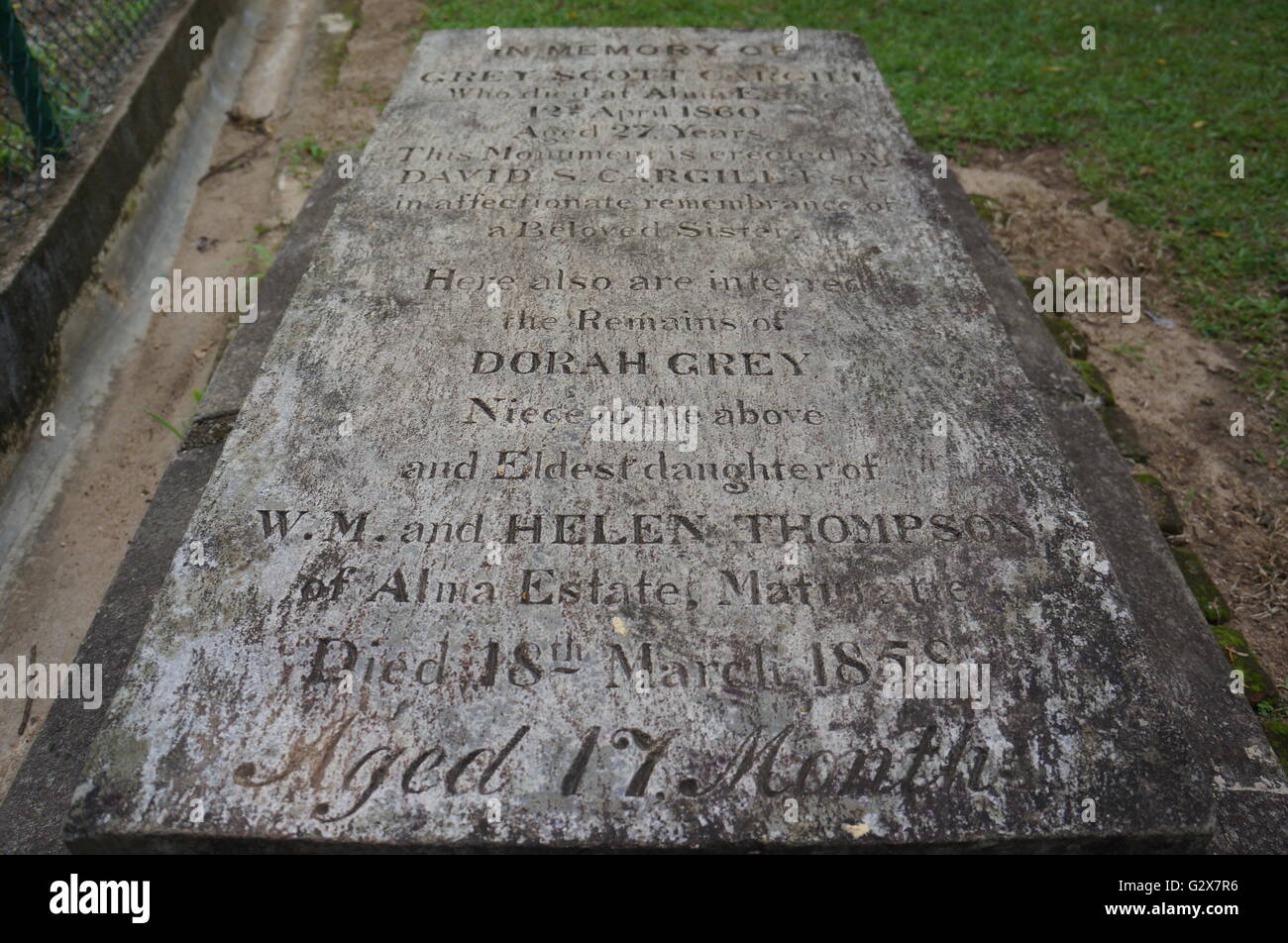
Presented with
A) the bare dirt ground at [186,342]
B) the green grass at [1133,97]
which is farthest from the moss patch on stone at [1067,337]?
the bare dirt ground at [186,342]

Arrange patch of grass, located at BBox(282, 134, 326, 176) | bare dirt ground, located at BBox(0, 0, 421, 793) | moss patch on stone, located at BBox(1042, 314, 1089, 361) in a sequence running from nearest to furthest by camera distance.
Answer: bare dirt ground, located at BBox(0, 0, 421, 793)
moss patch on stone, located at BBox(1042, 314, 1089, 361)
patch of grass, located at BBox(282, 134, 326, 176)

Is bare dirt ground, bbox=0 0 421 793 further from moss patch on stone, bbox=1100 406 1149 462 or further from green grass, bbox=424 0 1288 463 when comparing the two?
moss patch on stone, bbox=1100 406 1149 462

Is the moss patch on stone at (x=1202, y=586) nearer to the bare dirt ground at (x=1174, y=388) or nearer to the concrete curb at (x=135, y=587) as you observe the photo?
the bare dirt ground at (x=1174, y=388)

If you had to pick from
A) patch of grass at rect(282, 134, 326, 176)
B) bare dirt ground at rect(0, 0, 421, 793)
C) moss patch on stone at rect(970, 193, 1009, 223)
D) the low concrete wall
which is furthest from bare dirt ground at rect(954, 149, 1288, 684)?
the low concrete wall

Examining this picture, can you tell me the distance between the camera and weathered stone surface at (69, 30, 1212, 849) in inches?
71.8

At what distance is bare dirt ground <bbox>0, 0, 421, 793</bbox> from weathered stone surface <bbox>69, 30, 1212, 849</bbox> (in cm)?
99

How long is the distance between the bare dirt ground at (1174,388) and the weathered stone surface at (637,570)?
1167mm

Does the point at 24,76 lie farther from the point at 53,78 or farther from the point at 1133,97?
the point at 1133,97

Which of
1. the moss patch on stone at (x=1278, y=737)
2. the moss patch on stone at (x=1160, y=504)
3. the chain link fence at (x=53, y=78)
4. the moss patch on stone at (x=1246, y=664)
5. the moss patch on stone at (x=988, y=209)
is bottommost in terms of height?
the moss patch on stone at (x=1278, y=737)

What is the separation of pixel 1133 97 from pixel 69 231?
19.6ft

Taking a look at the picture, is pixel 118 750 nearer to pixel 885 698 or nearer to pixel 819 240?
pixel 885 698

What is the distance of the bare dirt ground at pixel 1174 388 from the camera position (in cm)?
311

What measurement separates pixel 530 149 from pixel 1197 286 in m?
3.20

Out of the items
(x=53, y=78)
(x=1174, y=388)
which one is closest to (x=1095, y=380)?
(x=1174, y=388)
